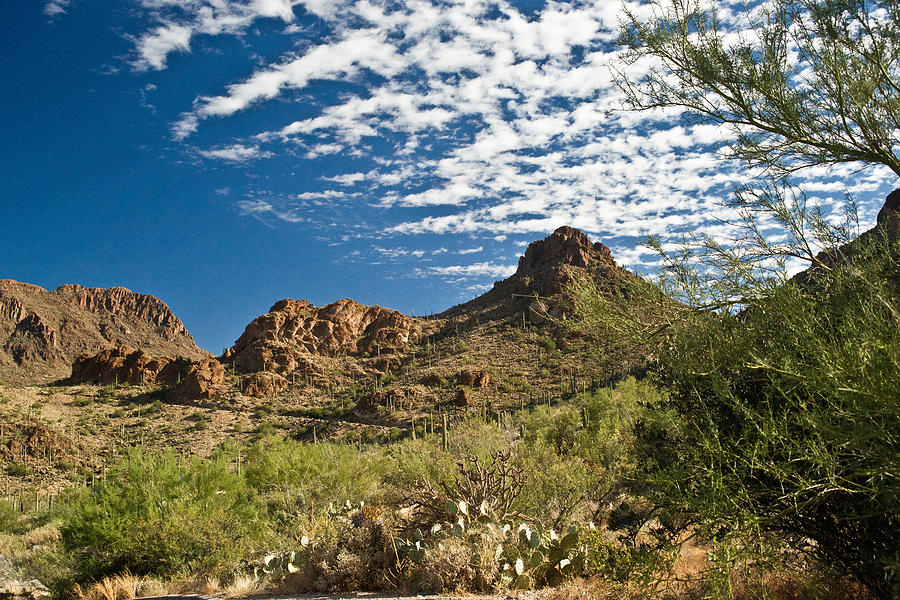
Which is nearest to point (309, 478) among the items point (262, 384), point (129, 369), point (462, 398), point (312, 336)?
point (462, 398)

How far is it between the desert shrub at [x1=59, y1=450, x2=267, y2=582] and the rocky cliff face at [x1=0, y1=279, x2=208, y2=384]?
77.9 metres

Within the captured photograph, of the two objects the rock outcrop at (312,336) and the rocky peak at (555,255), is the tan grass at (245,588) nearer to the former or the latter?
the rock outcrop at (312,336)

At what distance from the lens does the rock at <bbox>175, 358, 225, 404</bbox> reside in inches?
1999

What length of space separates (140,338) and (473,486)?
118m

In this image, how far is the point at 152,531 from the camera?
11.8 meters

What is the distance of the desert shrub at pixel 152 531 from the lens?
38.4 feet

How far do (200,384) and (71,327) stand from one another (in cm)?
6430

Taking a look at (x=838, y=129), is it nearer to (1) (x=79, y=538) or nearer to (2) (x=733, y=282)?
(2) (x=733, y=282)

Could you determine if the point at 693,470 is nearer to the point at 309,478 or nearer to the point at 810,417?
the point at 810,417

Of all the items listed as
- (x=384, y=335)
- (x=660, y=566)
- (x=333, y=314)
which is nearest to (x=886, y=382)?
(x=660, y=566)

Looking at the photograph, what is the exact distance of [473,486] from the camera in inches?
352

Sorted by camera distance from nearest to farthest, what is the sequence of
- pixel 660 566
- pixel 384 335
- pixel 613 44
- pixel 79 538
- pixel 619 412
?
pixel 660 566 → pixel 613 44 → pixel 79 538 → pixel 619 412 → pixel 384 335

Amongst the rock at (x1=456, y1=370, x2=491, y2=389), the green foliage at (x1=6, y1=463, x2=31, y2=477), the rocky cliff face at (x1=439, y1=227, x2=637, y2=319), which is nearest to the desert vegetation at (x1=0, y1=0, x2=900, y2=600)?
the green foliage at (x1=6, y1=463, x2=31, y2=477)

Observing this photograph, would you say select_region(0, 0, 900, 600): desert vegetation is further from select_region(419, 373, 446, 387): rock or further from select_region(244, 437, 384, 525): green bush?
select_region(419, 373, 446, 387): rock
